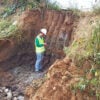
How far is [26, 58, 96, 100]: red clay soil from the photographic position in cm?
902

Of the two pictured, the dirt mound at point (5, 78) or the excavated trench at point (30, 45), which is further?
the excavated trench at point (30, 45)

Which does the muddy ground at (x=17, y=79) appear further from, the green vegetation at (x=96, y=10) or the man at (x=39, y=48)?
the green vegetation at (x=96, y=10)

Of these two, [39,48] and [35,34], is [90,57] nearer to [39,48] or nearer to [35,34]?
[39,48]

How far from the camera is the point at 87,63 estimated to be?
9250 millimetres

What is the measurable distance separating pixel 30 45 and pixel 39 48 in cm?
115

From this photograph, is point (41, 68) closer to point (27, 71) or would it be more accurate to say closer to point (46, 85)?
point (27, 71)

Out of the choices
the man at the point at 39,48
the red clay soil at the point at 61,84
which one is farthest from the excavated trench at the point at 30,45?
the red clay soil at the point at 61,84

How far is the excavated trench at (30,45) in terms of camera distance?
12.9 m

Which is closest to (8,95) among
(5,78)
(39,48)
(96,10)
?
(5,78)

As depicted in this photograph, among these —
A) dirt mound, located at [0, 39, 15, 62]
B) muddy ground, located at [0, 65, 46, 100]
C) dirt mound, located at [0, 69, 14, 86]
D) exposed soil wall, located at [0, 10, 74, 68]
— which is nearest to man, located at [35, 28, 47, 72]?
muddy ground, located at [0, 65, 46, 100]

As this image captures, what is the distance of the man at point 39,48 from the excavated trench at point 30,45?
1.04 feet

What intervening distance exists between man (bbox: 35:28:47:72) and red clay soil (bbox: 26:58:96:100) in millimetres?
3014

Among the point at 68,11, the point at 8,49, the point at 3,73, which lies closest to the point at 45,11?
the point at 68,11

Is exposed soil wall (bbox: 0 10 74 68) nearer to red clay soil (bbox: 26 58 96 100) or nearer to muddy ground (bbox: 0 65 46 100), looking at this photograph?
muddy ground (bbox: 0 65 46 100)
